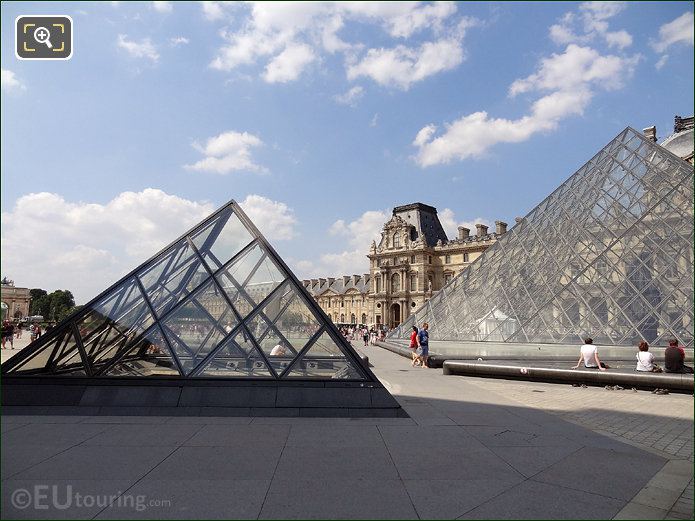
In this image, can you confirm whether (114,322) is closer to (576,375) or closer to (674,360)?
(576,375)

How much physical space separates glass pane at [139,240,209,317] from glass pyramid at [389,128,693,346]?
13054 millimetres

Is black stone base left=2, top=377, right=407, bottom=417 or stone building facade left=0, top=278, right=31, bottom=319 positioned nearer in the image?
black stone base left=2, top=377, right=407, bottom=417

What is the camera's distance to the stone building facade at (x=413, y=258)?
84812 millimetres

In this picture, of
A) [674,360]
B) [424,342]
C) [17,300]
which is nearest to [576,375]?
[674,360]

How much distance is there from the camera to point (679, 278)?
15.6 m

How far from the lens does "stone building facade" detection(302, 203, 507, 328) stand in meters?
84.8

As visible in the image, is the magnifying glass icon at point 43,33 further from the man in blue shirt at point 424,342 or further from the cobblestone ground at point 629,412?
the man in blue shirt at point 424,342

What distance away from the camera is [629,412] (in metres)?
8.38

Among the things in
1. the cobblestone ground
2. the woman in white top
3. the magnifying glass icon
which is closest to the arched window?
the cobblestone ground

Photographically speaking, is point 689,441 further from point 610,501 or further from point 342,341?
point 342,341

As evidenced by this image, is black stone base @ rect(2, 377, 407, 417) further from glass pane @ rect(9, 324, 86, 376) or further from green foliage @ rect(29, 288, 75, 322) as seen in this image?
green foliage @ rect(29, 288, 75, 322)

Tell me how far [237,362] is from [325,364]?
1.69 m

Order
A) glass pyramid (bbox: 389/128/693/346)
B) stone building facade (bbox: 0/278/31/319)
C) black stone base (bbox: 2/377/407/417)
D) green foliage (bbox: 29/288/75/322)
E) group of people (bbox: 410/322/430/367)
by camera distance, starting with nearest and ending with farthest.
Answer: black stone base (bbox: 2/377/407/417), glass pyramid (bbox: 389/128/693/346), group of people (bbox: 410/322/430/367), stone building facade (bbox: 0/278/31/319), green foliage (bbox: 29/288/75/322)

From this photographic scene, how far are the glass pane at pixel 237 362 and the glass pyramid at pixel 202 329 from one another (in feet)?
0.06
